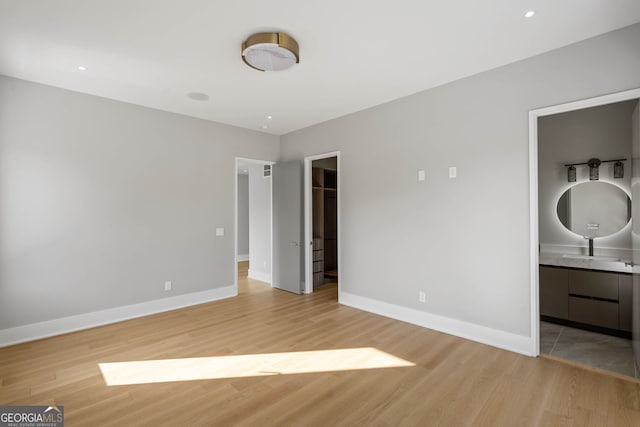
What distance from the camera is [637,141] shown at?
2.65 m

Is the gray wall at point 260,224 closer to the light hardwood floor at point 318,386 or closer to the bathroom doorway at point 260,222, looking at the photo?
the bathroom doorway at point 260,222

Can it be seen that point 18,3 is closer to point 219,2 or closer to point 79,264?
point 219,2

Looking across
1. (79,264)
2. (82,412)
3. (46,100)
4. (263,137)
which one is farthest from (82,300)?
(263,137)

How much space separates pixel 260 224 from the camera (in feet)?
20.4

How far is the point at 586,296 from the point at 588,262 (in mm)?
A: 389

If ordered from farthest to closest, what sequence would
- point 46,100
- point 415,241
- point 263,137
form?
point 263,137, point 415,241, point 46,100

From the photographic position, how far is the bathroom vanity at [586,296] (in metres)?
3.17

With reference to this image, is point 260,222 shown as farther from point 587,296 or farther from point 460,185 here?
point 587,296

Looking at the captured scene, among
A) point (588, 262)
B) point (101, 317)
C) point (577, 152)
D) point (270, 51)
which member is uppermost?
point (270, 51)

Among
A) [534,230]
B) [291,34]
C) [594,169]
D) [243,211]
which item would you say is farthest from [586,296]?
[243,211]

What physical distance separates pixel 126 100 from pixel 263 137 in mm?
2155

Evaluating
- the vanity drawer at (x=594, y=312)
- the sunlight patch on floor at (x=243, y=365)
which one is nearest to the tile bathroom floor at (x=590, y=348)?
the vanity drawer at (x=594, y=312)

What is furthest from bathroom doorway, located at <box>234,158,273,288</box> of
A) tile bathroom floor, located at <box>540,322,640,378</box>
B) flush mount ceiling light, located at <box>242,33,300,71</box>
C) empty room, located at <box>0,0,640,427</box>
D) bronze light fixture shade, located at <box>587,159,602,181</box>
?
bronze light fixture shade, located at <box>587,159,602,181</box>

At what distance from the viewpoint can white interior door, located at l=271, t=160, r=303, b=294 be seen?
16.8ft
